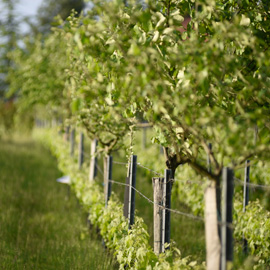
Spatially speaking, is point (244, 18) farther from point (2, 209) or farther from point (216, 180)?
point (2, 209)

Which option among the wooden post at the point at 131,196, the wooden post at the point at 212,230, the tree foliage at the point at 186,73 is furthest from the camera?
the wooden post at the point at 131,196

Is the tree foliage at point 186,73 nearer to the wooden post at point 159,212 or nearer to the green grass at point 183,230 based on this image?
the wooden post at point 159,212

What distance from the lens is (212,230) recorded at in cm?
291

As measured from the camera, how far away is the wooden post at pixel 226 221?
2.74m

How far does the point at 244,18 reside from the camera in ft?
10.4

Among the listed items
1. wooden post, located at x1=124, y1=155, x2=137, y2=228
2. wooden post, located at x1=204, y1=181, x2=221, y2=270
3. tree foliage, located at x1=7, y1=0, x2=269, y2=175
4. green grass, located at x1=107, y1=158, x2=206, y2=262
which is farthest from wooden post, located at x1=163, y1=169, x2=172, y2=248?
green grass, located at x1=107, y1=158, x2=206, y2=262

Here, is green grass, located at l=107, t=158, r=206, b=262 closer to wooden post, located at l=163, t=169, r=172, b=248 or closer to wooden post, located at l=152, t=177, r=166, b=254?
wooden post, located at l=152, t=177, r=166, b=254

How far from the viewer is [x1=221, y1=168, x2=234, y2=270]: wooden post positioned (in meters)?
2.74

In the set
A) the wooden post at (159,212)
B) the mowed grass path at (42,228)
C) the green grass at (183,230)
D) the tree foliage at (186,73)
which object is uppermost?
the tree foliage at (186,73)

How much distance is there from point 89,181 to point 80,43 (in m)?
5.02

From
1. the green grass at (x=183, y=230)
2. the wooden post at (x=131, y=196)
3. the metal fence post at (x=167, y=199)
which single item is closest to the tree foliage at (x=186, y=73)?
the metal fence post at (x=167, y=199)

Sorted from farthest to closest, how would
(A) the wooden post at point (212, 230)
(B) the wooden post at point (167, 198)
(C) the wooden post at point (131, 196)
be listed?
1. (C) the wooden post at point (131, 196)
2. (B) the wooden post at point (167, 198)
3. (A) the wooden post at point (212, 230)

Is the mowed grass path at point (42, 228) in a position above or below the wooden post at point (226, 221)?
below

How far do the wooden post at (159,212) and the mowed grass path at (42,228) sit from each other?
931 millimetres
